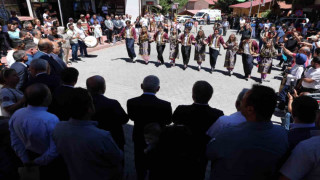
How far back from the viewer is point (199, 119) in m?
2.40

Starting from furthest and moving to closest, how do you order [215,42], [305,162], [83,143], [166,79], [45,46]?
[215,42], [166,79], [45,46], [83,143], [305,162]

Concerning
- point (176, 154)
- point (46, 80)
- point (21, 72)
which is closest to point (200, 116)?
point (176, 154)

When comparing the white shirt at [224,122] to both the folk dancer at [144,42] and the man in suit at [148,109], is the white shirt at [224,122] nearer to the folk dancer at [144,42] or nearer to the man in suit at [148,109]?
the man in suit at [148,109]

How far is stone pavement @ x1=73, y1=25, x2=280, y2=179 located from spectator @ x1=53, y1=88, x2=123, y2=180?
2.03 m

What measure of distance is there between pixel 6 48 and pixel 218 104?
9.26 metres

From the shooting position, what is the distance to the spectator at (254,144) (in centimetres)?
162

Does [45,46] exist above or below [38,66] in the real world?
above

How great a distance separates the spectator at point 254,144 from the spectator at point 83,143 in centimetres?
95

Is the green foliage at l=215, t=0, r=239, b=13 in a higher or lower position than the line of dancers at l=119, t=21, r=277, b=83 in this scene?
higher

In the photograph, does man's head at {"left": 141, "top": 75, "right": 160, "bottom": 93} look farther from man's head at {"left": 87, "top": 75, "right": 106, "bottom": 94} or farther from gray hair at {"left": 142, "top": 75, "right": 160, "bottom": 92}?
man's head at {"left": 87, "top": 75, "right": 106, "bottom": 94}

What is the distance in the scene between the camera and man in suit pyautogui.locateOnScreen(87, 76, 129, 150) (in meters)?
2.59

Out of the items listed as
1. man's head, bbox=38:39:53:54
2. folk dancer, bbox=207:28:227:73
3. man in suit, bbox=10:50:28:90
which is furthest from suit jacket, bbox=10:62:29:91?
folk dancer, bbox=207:28:227:73

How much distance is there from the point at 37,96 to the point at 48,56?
8.08ft

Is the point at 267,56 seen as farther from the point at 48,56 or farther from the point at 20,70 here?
the point at 20,70
